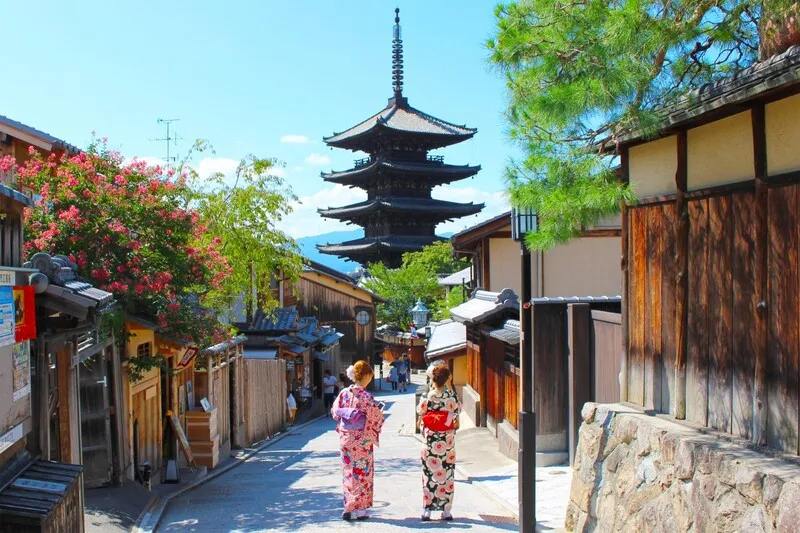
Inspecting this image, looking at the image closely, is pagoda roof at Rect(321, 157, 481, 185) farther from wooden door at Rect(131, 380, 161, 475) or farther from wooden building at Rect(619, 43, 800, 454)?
wooden building at Rect(619, 43, 800, 454)

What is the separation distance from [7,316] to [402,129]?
40.4 metres

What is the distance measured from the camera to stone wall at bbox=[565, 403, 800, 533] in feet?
14.7

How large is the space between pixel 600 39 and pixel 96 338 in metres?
6.41

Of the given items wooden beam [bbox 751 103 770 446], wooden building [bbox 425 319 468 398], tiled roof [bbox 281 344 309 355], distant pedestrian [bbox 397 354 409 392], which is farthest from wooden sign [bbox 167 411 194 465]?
distant pedestrian [bbox 397 354 409 392]

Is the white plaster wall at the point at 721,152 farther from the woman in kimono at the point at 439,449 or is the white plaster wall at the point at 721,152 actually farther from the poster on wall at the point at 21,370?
the poster on wall at the point at 21,370

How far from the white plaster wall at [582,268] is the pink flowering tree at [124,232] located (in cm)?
737

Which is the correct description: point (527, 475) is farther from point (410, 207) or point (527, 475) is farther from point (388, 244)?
point (388, 244)

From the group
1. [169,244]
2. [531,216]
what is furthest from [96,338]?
[531,216]

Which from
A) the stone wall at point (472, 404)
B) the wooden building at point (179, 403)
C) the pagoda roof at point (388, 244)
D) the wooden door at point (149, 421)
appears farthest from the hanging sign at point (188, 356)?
the pagoda roof at point (388, 244)

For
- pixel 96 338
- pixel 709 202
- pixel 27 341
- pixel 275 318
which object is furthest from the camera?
pixel 275 318

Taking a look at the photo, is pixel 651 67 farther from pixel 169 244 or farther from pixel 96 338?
pixel 169 244

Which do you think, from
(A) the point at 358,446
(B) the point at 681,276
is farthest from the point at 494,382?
(B) the point at 681,276

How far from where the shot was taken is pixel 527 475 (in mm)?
7379

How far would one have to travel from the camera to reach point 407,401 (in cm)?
2808
